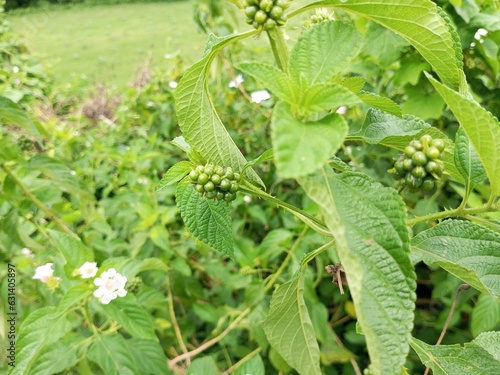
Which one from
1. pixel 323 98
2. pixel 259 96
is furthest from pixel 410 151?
pixel 259 96

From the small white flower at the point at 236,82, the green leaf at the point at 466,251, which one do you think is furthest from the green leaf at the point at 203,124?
the small white flower at the point at 236,82

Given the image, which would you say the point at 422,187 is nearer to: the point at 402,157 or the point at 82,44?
the point at 402,157

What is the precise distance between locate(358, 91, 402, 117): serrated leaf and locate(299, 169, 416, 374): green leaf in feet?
0.44

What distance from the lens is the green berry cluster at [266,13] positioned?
0.49m

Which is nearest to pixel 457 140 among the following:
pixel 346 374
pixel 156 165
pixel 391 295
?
pixel 391 295

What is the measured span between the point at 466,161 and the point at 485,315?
2.34 ft

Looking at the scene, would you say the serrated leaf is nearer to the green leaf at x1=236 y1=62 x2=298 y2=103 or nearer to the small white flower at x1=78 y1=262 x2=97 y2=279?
the green leaf at x1=236 y1=62 x2=298 y2=103

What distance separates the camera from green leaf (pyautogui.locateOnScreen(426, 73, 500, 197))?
0.44 m

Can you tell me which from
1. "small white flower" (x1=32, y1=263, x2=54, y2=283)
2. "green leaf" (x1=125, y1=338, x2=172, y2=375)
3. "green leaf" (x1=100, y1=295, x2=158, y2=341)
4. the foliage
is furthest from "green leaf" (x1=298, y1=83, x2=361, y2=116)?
"small white flower" (x1=32, y1=263, x2=54, y2=283)

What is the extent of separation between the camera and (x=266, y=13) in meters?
0.50

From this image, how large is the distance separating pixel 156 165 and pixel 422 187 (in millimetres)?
1528

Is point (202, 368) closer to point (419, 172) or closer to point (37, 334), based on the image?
point (37, 334)

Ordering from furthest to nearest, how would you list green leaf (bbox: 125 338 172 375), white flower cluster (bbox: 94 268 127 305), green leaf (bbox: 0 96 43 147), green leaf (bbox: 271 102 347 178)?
green leaf (bbox: 0 96 43 147) → green leaf (bbox: 125 338 172 375) → white flower cluster (bbox: 94 268 127 305) → green leaf (bbox: 271 102 347 178)

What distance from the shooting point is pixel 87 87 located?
16.5 ft
